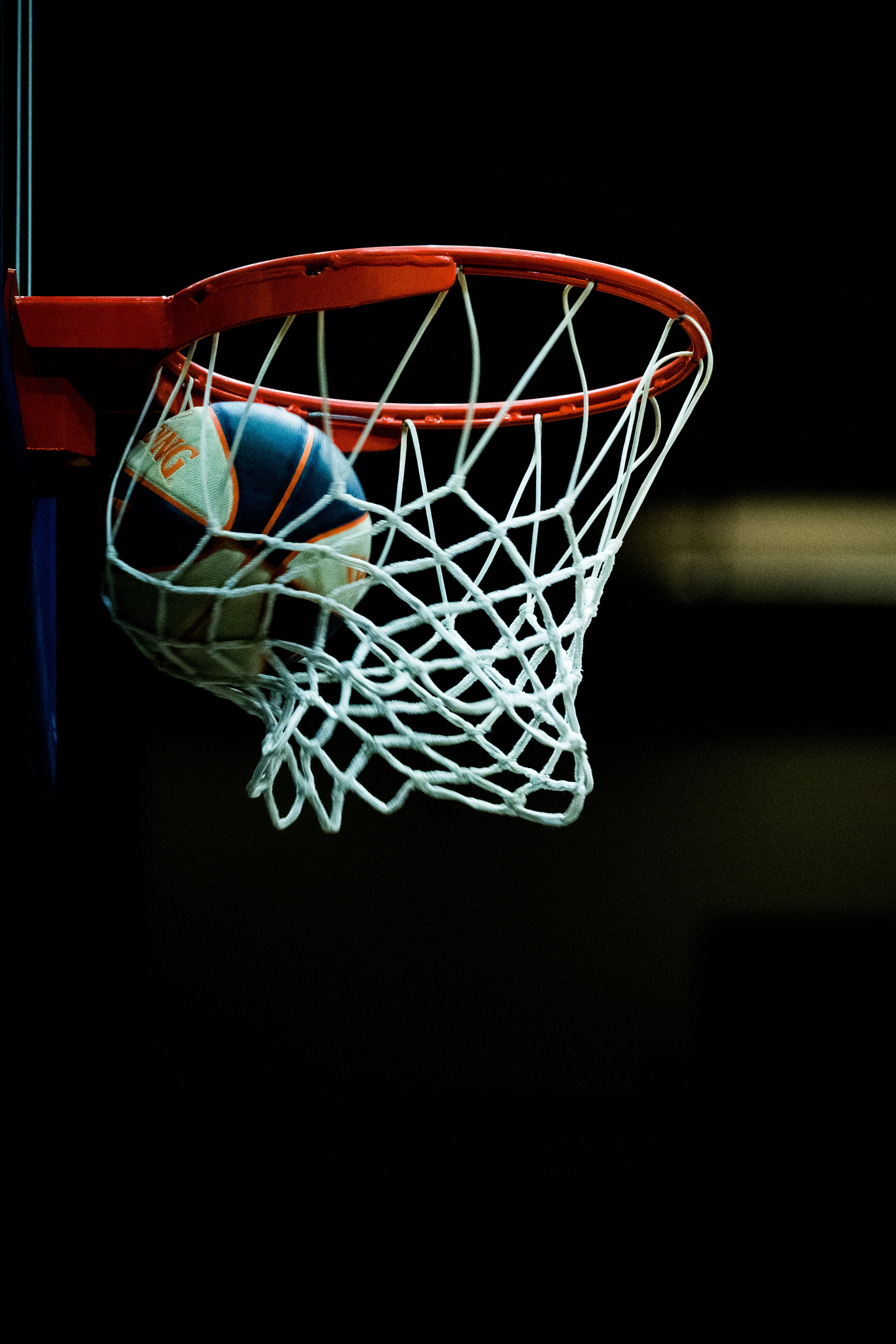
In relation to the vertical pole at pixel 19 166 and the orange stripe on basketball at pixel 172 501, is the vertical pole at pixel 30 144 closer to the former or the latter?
the vertical pole at pixel 19 166

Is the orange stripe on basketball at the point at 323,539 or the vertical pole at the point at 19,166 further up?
the vertical pole at the point at 19,166

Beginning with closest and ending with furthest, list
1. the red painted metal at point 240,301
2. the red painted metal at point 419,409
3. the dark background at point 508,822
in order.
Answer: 1. the red painted metal at point 240,301
2. the red painted metal at point 419,409
3. the dark background at point 508,822

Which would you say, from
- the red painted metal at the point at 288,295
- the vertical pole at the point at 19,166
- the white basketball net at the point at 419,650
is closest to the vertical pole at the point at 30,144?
the vertical pole at the point at 19,166

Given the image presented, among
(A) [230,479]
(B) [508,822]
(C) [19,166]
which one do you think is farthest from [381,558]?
(B) [508,822]

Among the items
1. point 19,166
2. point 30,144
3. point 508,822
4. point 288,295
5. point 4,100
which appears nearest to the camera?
point 288,295

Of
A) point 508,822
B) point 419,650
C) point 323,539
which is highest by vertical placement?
point 323,539

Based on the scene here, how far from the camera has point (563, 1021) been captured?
1989mm

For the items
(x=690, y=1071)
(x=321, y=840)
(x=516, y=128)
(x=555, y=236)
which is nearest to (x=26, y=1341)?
(x=321, y=840)

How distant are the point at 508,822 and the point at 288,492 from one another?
133cm

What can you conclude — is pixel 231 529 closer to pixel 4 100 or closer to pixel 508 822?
pixel 4 100

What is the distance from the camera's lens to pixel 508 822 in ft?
6.77

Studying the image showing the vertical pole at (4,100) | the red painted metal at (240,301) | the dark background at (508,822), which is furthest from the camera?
the dark background at (508,822)

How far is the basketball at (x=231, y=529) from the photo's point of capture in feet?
2.69

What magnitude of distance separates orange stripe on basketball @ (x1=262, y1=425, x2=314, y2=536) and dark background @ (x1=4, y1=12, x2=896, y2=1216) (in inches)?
35.9
